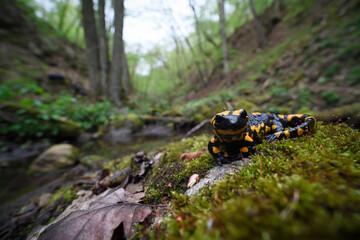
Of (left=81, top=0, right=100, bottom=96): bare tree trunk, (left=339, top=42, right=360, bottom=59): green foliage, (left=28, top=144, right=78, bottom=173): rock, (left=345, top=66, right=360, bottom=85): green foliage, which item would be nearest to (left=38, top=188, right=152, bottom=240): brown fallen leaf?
(left=28, top=144, right=78, bottom=173): rock

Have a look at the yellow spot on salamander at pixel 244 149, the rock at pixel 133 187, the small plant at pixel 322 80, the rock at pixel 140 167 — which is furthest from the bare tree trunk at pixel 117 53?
the small plant at pixel 322 80

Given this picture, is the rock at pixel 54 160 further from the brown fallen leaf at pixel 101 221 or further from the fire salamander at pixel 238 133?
the fire salamander at pixel 238 133

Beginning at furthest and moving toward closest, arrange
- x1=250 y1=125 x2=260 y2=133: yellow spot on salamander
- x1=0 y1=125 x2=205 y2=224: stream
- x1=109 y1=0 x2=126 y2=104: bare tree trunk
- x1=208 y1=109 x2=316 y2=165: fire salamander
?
x1=109 y1=0 x2=126 y2=104: bare tree trunk < x1=0 y1=125 x2=205 y2=224: stream < x1=250 y1=125 x2=260 y2=133: yellow spot on salamander < x1=208 y1=109 x2=316 y2=165: fire salamander

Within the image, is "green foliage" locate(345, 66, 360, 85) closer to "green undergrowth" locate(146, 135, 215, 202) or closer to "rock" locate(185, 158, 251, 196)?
"rock" locate(185, 158, 251, 196)

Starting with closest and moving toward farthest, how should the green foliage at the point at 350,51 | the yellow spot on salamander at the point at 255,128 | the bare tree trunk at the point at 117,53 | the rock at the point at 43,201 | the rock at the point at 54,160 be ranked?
the yellow spot on salamander at the point at 255,128
the rock at the point at 43,201
the rock at the point at 54,160
the green foliage at the point at 350,51
the bare tree trunk at the point at 117,53

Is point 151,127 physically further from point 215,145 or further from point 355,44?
point 355,44

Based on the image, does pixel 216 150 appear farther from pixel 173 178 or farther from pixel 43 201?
pixel 43 201
